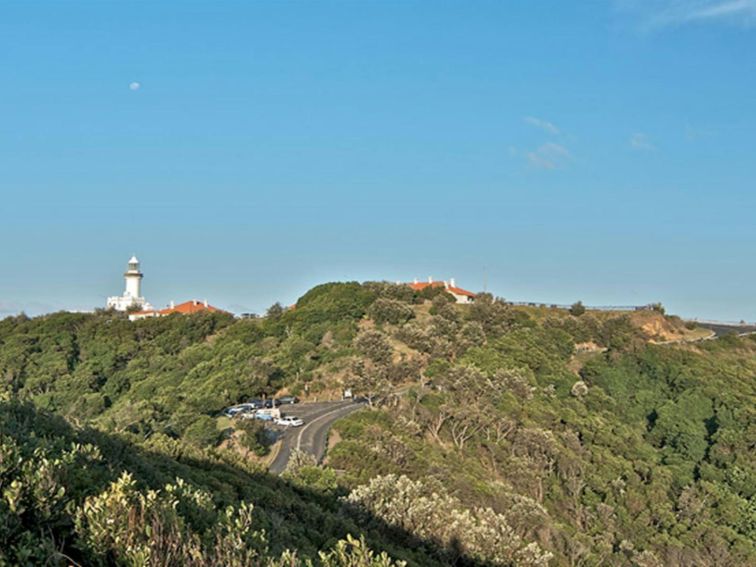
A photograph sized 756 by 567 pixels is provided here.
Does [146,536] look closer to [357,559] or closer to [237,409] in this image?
[357,559]

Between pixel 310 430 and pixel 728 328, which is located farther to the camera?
pixel 728 328

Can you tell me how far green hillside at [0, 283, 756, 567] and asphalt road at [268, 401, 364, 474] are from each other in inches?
50.9

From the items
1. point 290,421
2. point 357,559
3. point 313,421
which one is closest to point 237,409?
point 290,421

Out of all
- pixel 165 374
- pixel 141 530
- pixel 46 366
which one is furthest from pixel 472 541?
pixel 46 366

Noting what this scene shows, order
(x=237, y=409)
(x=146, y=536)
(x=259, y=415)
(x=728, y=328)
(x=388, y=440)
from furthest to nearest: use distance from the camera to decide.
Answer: (x=728, y=328)
(x=237, y=409)
(x=259, y=415)
(x=388, y=440)
(x=146, y=536)

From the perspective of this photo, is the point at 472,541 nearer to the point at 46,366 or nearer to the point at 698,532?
the point at 698,532

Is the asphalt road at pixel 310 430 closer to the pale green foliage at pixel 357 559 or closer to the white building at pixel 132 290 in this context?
the pale green foliage at pixel 357 559

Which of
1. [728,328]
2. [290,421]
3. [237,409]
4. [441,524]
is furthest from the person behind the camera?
[728,328]

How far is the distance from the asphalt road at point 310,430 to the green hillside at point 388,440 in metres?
1.29

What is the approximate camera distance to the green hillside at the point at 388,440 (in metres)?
8.00

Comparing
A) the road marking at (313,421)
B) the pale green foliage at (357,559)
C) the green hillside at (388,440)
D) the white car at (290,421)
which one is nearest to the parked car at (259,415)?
the white car at (290,421)

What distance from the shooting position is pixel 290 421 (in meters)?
43.9

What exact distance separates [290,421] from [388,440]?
12309 mm

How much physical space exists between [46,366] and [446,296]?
4531 centimetres
